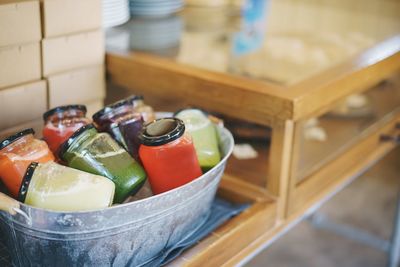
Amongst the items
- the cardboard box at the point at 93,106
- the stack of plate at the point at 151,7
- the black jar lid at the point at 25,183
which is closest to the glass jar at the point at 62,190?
the black jar lid at the point at 25,183

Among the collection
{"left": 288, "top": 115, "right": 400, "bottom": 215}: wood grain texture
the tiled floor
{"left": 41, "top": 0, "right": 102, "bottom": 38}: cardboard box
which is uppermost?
{"left": 41, "top": 0, "right": 102, "bottom": 38}: cardboard box

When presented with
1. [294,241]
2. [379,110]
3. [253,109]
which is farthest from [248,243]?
[294,241]

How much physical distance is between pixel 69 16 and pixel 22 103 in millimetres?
157

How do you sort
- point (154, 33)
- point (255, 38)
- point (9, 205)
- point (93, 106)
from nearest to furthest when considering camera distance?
point (9, 205) → point (93, 106) → point (154, 33) → point (255, 38)

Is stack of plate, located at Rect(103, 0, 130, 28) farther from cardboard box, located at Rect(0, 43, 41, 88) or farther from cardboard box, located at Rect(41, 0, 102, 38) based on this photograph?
cardboard box, located at Rect(0, 43, 41, 88)

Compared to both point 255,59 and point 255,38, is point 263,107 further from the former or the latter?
point 255,38

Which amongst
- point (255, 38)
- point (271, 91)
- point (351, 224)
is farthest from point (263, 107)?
point (351, 224)

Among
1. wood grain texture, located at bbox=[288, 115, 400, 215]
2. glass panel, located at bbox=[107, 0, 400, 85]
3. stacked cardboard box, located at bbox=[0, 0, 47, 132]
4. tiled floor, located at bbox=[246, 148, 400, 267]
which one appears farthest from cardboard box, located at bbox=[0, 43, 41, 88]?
tiled floor, located at bbox=[246, 148, 400, 267]

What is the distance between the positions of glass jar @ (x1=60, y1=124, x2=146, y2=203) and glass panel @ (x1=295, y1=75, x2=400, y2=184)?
0.38 m

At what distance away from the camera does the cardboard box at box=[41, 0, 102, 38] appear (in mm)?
823

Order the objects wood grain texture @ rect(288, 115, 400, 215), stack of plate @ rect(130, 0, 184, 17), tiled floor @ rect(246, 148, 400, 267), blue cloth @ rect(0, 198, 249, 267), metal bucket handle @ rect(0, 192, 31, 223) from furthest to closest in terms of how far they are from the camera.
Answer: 1. tiled floor @ rect(246, 148, 400, 267)
2. stack of plate @ rect(130, 0, 184, 17)
3. wood grain texture @ rect(288, 115, 400, 215)
4. blue cloth @ rect(0, 198, 249, 267)
5. metal bucket handle @ rect(0, 192, 31, 223)

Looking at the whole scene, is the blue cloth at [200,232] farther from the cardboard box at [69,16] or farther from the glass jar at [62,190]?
the cardboard box at [69,16]

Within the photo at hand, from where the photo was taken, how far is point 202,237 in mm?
764

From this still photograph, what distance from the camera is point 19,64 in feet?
2.65
